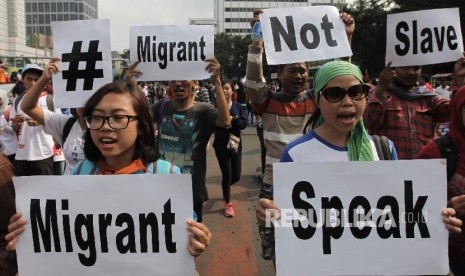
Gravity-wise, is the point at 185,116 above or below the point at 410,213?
Answer: above

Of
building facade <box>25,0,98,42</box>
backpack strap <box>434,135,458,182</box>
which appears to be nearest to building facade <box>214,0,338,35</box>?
building facade <box>25,0,98,42</box>

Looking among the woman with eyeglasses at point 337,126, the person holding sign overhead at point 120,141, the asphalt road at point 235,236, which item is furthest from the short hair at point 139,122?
the asphalt road at point 235,236

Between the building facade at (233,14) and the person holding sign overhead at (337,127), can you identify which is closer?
the person holding sign overhead at (337,127)

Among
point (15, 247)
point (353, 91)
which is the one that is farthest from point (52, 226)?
point (353, 91)

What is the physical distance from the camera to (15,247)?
1.95 metres

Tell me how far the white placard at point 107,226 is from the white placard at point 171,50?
6.17 feet

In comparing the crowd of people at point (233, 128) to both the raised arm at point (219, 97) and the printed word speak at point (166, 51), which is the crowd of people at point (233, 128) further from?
the printed word speak at point (166, 51)

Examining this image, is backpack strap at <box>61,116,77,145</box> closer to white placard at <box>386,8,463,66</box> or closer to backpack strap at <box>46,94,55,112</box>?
backpack strap at <box>46,94,55,112</box>

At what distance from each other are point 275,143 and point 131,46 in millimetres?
1479

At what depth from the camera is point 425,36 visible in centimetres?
381

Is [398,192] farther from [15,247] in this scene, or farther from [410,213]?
[15,247]

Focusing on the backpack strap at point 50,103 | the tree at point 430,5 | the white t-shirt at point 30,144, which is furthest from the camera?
the tree at point 430,5

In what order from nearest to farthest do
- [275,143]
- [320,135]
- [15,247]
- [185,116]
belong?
1. [15,247]
2. [320,135]
3. [275,143]
4. [185,116]

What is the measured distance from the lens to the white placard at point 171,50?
376 cm
